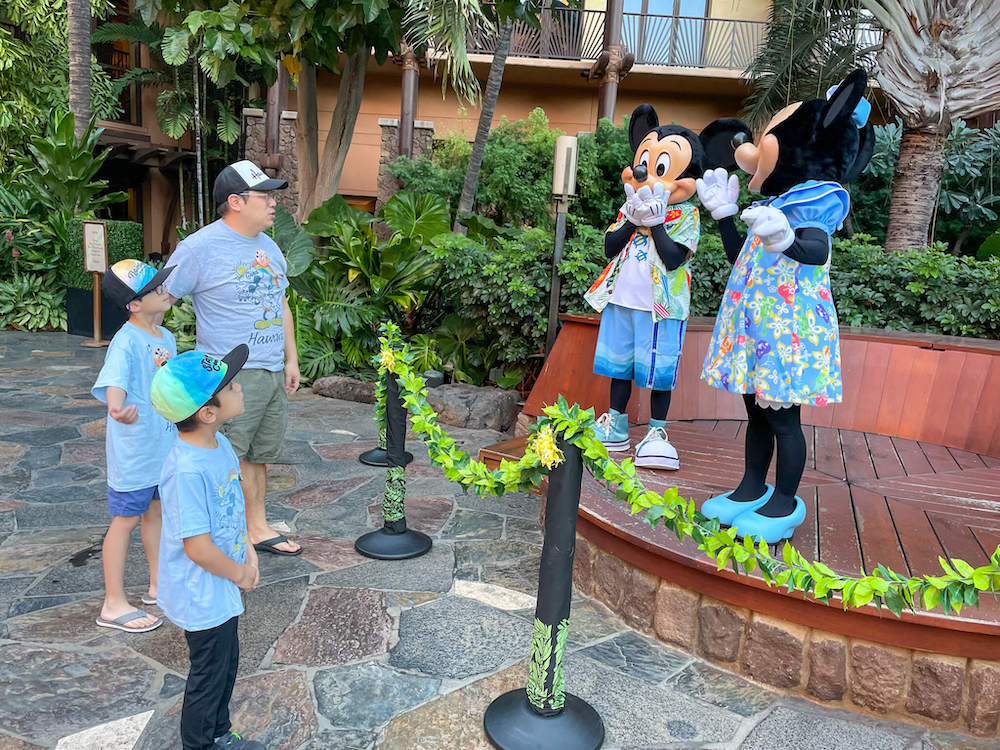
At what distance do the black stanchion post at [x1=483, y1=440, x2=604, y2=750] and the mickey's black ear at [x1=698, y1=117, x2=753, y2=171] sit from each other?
1950 millimetres

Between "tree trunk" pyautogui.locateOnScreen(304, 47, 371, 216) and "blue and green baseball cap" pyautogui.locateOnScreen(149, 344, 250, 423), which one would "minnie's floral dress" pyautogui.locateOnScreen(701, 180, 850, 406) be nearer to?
"blue and green baseball cap" pyautogui.locateOnScreen(149, 344, 250, 423)

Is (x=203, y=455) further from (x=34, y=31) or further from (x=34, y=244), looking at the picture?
(x=34, y=31)

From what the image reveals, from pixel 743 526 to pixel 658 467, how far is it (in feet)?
2.60

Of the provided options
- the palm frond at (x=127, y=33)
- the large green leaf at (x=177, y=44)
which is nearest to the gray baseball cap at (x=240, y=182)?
the large green leaf at (x=177, y=44)

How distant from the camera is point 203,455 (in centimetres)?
190

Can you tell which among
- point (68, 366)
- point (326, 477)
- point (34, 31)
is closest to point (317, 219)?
point (68, 366)

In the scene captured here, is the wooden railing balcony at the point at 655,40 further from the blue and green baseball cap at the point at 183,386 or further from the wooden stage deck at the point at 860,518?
the blue and green baseball cap at the point at 183,386

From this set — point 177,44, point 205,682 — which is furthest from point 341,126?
point 205,682

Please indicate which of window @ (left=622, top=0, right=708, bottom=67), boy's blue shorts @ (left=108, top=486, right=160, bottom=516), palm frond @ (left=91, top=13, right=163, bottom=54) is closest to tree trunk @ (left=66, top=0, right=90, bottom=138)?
palm frond @ (left=91, top=13, right=163, bottom=54)

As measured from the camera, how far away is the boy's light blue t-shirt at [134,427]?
105 inches

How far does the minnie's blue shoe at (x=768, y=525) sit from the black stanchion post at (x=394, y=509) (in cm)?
156

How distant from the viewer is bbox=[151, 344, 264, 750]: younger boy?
6.05ft

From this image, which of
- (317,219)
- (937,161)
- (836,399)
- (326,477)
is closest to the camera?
(836,399)

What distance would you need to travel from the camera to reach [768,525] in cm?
275
